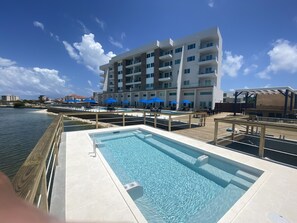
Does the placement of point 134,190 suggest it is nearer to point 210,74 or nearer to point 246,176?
point 246,176

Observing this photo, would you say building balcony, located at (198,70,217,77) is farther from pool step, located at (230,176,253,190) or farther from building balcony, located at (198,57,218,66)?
pool step, located at (230,176,253,190)

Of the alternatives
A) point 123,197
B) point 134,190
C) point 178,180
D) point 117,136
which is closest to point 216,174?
point 178,180

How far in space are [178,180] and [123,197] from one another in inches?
66.0

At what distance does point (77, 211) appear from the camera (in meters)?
2.11

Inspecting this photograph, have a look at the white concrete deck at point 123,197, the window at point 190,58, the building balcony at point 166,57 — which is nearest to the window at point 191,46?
the window at point 190,58

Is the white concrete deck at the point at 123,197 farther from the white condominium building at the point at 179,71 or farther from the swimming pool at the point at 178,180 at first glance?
the white condominium building at the point at 179,71

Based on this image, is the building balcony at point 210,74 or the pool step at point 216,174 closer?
the pool step at point 216,174

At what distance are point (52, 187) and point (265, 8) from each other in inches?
638

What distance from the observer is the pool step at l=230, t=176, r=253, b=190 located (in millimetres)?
3123

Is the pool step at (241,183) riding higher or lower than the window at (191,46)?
lower

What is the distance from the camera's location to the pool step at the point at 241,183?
3.12m

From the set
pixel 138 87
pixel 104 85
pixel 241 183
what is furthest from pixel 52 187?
pixel 104 85

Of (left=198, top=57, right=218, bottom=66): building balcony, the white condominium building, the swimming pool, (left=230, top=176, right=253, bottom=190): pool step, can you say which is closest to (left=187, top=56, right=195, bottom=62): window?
the white condominium building

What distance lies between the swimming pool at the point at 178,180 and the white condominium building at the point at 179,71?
21.1 metres
